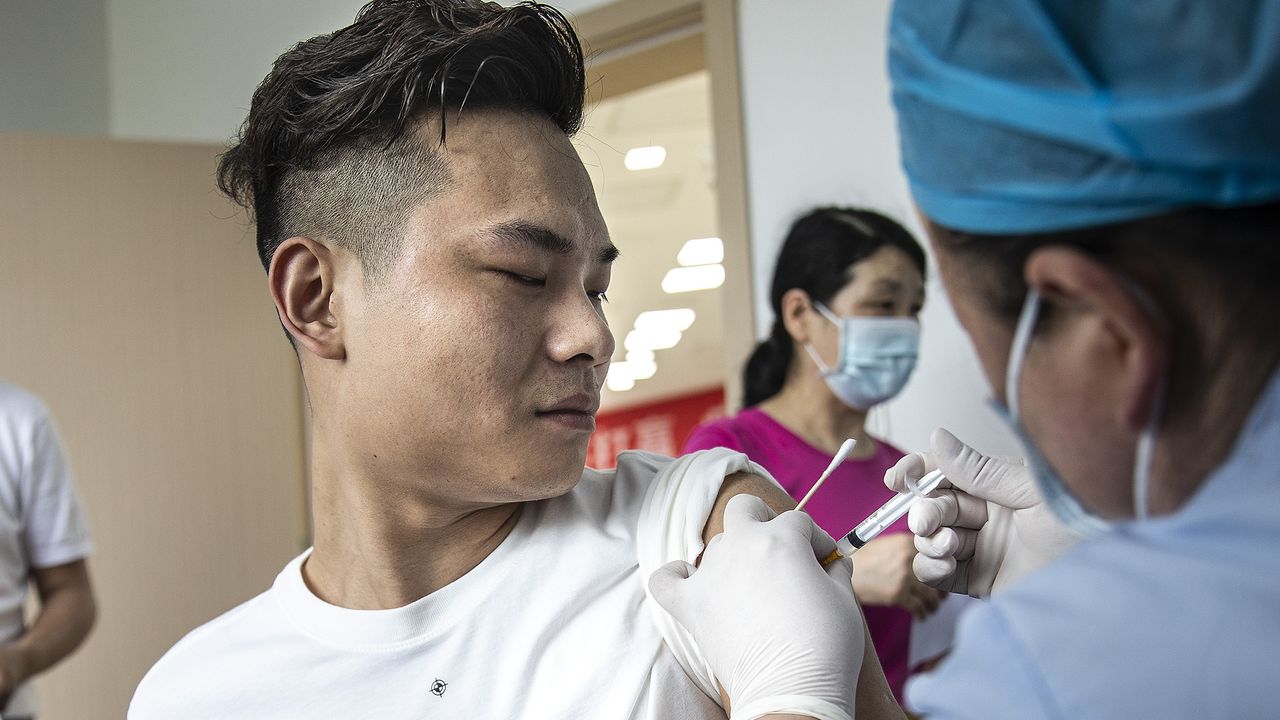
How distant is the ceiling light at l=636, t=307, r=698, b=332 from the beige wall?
533 centimetres

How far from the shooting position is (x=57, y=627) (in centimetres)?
226

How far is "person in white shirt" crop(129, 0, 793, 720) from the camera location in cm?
110

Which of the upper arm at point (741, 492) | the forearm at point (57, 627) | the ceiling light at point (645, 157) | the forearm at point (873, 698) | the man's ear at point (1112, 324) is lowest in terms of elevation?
the forearm at point (57, 627)

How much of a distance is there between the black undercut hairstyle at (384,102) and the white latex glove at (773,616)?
472mm

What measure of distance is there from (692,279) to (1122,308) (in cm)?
753

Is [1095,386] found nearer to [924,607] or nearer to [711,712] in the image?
[711,712]

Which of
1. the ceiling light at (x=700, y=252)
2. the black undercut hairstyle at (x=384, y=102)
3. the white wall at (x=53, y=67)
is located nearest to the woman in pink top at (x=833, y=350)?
the black undercut hairstyle at (x=384, y=102)

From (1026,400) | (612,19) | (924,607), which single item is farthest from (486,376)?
(612,19)

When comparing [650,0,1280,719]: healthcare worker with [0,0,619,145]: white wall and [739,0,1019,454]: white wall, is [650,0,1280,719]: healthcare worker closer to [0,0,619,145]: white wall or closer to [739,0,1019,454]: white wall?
[739,0,1019,454]: white wall

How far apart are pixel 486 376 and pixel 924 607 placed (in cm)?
116

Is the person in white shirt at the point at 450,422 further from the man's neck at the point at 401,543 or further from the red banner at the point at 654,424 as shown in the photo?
the red banner at the point at 654,424

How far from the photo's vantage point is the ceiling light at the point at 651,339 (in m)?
9.02

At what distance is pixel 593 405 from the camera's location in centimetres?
116

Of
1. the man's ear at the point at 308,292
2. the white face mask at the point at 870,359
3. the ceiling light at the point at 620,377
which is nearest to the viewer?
the man's ear at the point at 308,292
